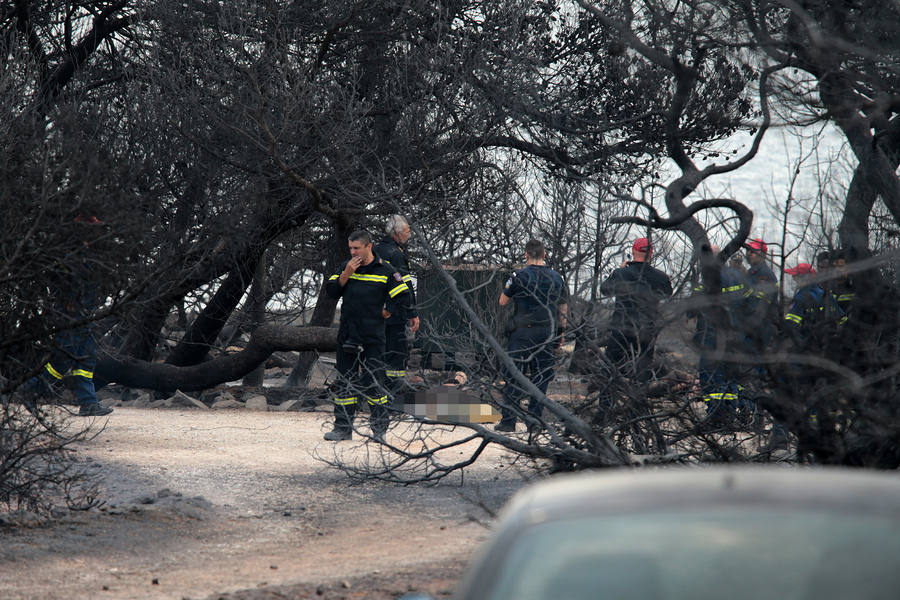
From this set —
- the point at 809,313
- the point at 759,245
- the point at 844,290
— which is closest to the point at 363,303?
the point at 759,245

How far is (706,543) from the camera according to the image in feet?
5.56

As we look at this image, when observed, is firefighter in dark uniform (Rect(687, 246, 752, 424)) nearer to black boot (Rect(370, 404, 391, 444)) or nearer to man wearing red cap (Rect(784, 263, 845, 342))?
man wearing red cap (Rect(784, 263, 845, 342))

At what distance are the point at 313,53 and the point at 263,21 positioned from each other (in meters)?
0.79

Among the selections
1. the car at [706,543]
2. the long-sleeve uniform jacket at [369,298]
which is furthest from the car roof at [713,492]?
the long-sleeve uniform jacket at [369,298]

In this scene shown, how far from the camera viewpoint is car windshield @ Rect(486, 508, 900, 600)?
1640mm

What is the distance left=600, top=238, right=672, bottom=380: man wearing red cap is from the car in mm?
3371

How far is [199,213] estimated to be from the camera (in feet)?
37.0

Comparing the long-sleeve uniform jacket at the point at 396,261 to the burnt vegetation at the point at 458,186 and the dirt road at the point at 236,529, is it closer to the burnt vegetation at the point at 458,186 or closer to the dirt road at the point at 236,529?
the burnt vegetation at the point at 458,186

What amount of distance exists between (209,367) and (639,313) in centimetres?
905

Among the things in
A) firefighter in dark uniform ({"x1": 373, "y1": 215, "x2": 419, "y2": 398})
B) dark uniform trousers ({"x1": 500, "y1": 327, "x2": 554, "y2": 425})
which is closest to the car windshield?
dark uniform trousers ({"x1": 500, "y1": 327, "x2": 554, "y2": 425})

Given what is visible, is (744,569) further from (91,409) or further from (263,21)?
(263,21)

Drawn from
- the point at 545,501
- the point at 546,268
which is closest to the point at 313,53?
the point at 546,268

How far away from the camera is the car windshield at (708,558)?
1.64 m

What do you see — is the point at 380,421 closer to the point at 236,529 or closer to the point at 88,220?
the point at 236,529
